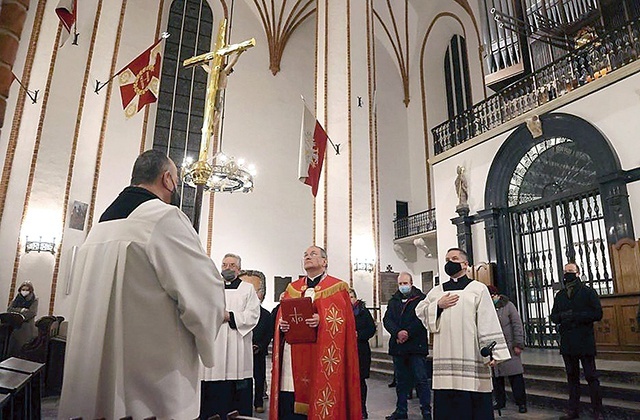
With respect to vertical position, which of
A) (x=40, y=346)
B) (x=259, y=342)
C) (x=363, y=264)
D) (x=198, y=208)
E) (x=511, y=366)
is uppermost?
(x=363, y=264)

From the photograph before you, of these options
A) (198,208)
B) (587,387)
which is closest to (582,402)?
(587,387)

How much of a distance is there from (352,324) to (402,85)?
607 inches

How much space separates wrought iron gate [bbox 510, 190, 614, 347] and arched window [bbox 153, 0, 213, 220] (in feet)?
30.9

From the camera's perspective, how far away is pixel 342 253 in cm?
1066

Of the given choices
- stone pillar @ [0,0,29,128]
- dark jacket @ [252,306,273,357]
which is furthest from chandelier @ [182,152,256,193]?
stone pillar @ [0,0,29,128]

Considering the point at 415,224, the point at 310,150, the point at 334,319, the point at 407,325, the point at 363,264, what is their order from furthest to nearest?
the point at 415,224
the point at 363,264
the point at 310,150
the point at 407,325
the point at 334,319

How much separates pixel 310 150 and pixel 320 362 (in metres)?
6.57

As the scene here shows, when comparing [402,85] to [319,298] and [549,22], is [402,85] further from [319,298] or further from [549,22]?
[319,298]

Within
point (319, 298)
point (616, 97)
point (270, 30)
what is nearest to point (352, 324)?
point (319, 298)

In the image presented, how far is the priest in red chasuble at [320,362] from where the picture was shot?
3.39m

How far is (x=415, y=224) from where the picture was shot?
15359 millimetres

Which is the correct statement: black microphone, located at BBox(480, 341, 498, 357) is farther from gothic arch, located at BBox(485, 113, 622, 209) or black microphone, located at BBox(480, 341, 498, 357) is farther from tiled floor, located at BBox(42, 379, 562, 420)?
Result: gothic arch, located at BBox(485, 113, 622, 209)

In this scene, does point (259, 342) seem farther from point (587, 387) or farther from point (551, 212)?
point (551, 212)

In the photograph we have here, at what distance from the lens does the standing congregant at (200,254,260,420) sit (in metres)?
3.79
